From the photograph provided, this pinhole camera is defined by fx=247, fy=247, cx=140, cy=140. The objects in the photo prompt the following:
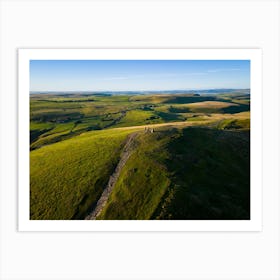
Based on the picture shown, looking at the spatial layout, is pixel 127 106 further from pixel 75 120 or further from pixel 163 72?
pixel 163 72

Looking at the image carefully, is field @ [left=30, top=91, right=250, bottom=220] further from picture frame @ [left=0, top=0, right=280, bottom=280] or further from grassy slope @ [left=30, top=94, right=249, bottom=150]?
grassy slope @ [left=30, top=94, right=249, bottom=150]

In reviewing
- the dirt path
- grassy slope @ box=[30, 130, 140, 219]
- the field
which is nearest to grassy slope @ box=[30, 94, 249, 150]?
grassy slope @ box=[30, 130, 140, 219]

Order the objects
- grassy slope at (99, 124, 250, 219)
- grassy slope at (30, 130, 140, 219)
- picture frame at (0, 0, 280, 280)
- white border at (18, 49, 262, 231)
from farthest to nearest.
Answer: grassy slope at (30, 130, 140, 219) → grassy slope at (99, 124, 250, 219) → white border at (18, 49, 262, 231) → picture frame at (0, 0, 280, 280)

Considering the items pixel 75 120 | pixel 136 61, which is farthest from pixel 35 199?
pixel 75 120
